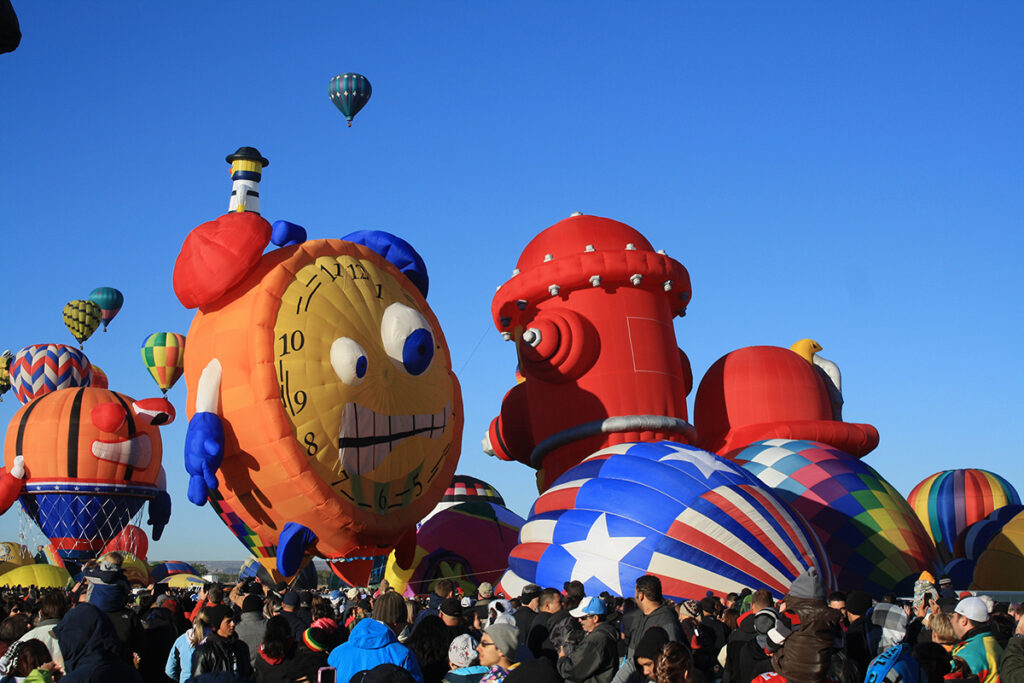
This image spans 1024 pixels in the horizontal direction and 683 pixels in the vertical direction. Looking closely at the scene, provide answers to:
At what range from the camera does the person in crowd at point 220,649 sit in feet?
15.4

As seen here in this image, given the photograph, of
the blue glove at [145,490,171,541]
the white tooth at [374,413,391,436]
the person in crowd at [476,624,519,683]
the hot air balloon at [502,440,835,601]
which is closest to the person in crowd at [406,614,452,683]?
the person in crowd at [476,624,519,683]

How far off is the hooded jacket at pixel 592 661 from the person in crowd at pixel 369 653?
0.66m

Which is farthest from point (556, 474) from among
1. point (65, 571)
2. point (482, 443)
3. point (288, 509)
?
point (65, 571)

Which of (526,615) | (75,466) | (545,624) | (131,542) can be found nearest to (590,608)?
(545,624)

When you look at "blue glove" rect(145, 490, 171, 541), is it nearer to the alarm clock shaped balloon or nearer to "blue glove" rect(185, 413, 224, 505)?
the alarm clock shaped balloon

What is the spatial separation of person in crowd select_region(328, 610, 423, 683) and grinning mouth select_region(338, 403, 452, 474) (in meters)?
6.90

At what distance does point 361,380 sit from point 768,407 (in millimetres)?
7455

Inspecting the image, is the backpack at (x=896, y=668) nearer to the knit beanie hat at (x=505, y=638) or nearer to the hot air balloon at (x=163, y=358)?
the knit beanie hat at (x=505, y=638)

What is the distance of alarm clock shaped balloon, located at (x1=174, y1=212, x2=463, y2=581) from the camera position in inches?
430

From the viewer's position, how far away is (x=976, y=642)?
473cm

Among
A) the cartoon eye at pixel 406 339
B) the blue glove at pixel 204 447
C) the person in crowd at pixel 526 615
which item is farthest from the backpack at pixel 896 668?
the cartoon eye at pixel 406 339

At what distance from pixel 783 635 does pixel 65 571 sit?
20.4 metres

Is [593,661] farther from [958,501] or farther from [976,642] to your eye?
[958,501]

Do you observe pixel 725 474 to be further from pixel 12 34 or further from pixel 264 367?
pixel 12 34
